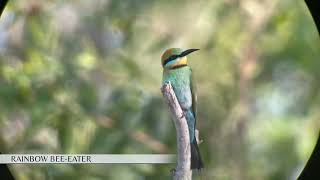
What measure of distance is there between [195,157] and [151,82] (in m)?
0.14

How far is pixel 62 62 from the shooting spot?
3.13ft

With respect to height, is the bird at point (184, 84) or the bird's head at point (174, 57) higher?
the bird's head at point (174, 57)

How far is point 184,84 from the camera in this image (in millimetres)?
943

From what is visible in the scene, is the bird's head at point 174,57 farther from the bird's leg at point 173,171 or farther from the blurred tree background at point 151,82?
the bird's leg at point 173,171

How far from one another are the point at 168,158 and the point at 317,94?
26 centimetres

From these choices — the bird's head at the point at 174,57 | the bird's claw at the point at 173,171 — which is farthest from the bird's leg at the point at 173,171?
the bird's head at the point at 174,57

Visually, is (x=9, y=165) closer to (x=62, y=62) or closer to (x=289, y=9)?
(x=62, y=62)

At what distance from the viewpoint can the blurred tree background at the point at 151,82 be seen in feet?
3.05

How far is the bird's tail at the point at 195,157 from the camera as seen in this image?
37.0 inches

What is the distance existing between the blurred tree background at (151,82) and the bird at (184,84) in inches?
0.4
